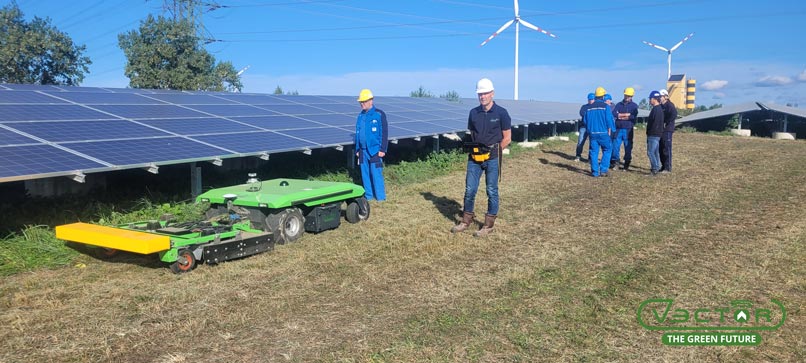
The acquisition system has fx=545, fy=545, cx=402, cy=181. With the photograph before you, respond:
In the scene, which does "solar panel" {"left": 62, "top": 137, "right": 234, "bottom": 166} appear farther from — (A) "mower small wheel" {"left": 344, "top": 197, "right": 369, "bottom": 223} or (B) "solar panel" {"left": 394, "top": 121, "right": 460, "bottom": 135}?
(B) "solar panel" {"left": 394, "top": 121, "right": 460, "bottom": 135}

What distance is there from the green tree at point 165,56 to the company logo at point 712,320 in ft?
92.6

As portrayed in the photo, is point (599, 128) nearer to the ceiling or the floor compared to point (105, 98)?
nearer to the floor

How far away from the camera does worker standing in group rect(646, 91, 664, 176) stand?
12273 mm

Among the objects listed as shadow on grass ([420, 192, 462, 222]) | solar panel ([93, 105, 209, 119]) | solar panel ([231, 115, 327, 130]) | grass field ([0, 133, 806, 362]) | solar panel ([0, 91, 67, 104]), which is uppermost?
solar panel ([0, 91, 67, 104])

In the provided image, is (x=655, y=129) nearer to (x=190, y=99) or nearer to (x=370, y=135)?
(x=370, y=135)

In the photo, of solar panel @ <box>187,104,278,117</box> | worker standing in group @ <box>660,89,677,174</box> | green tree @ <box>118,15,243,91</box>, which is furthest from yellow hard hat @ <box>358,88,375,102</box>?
green tree @ <box>118,15,243,91</box>

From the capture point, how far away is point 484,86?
7000mm

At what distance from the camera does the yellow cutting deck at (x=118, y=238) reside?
515 cm

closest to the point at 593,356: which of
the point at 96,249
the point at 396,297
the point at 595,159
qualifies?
the point at 396,297

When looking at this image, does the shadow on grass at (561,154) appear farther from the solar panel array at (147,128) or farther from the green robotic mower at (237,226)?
the green robotic mower at (237,226)

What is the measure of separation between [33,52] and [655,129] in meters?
27.7

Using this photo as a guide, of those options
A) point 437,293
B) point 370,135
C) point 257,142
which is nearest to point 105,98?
point 257,142

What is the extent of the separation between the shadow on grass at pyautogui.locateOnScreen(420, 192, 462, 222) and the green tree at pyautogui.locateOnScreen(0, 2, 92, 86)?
80.7ft

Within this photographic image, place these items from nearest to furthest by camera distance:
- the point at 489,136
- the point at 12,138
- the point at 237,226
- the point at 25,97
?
the point at 237,226, the point at 12,138, the point at 489,136, the point at 25,97
